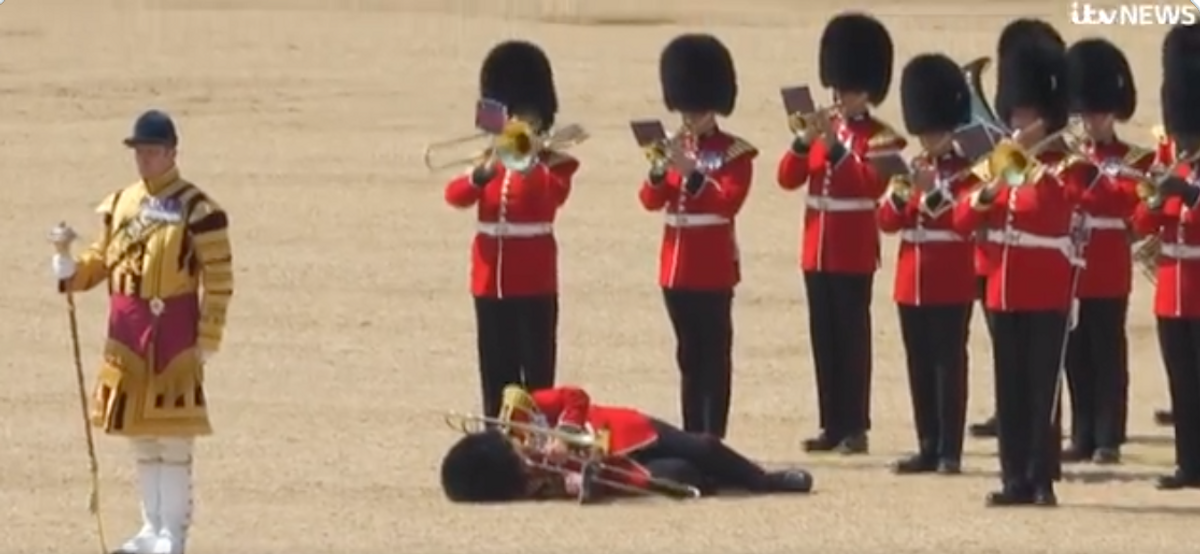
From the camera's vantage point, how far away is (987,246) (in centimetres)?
1239

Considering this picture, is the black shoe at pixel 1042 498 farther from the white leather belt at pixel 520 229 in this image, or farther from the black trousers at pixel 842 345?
the white leather belt at pixel 520 229

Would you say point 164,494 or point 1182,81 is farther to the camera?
point 1182,81

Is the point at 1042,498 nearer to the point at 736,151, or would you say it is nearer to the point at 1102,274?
the point at 1102,274

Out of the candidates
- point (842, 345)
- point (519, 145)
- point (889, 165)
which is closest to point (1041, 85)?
point (889, 165)

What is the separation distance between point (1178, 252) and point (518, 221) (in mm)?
2302

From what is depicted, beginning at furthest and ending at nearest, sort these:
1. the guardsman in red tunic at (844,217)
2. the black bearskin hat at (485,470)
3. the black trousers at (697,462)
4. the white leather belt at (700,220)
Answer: the guardsman in red tunic at (844,217), the white leather belt at (700,220), the black trousers at (697,462), the black bearskin hat at (485,470)

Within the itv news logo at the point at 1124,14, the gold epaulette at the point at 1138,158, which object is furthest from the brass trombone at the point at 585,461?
the itv news logo at the point at 1124,14

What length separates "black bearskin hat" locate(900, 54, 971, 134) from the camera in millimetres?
13367

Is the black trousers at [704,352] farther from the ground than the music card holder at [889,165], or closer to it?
closer to it

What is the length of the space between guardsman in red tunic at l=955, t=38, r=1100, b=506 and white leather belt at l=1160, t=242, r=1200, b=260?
0.58m

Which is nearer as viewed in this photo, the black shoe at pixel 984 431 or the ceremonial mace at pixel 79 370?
the ceremonial mace at pixel 79 370

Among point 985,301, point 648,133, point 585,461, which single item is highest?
point 648,133

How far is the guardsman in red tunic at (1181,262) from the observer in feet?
41.5

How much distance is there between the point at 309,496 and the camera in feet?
41.4
